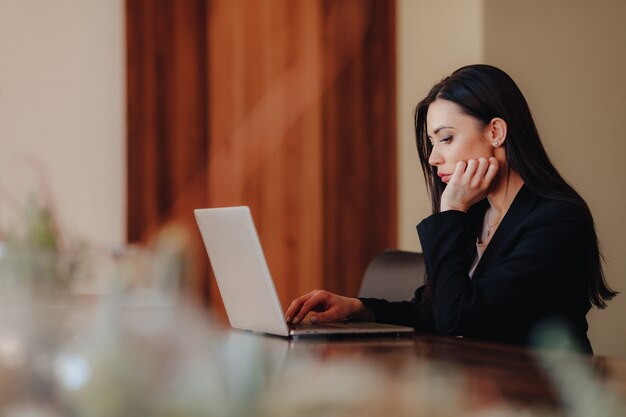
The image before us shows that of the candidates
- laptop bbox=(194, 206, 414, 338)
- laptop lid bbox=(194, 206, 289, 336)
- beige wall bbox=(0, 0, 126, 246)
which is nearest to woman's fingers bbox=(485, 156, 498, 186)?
laptop bbox=(194, 206, 414, 338)

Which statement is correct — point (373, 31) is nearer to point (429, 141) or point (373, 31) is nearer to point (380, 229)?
point (380, 229)

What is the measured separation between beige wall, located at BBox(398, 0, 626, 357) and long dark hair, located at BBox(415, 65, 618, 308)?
1.66 metres

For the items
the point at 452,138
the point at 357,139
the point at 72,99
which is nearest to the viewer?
the point at 452,138

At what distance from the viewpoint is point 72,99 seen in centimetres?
359

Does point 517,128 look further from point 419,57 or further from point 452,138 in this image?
point 419,57

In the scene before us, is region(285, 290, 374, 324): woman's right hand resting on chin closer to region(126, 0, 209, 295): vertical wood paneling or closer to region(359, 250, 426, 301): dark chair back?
region(359, 250, 426, 301): dark chair back

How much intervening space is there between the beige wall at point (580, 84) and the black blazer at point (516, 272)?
71.2 inches

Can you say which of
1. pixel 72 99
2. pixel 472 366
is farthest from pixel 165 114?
pixel 472 366

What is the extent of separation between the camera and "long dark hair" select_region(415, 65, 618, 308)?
1894 mm

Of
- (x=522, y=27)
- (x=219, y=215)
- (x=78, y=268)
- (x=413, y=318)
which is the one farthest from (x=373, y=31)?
(x=78, y=268)

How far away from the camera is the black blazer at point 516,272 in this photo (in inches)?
68.4

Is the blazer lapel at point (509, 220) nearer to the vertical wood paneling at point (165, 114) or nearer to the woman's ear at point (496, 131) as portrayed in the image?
the woman's ear at point (496, 131)

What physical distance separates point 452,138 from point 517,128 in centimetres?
15

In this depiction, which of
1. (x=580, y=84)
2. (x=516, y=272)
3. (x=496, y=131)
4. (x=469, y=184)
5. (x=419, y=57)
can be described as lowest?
(x=516, y=272)
